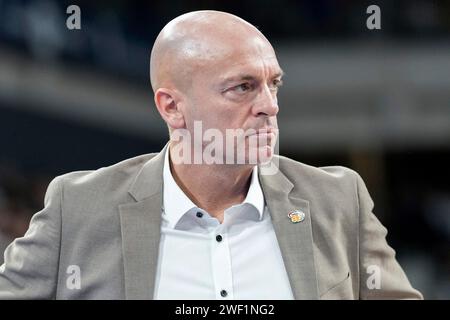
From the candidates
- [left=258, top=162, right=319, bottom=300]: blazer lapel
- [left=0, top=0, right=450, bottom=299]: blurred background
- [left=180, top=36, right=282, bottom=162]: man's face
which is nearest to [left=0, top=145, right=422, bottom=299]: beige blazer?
[left=258, top=162, right=319, bottom=300]: blazer lapel

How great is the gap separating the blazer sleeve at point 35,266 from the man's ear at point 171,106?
0.80 ft

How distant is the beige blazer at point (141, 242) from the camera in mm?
1177

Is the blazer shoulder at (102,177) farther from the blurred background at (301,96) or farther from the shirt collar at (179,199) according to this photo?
the blurred background at (301,96)

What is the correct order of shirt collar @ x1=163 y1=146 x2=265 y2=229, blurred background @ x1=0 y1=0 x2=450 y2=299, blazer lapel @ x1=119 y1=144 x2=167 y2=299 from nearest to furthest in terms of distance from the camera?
blazer lapel @ x1=119 y1=144 x2=167 y2=299, shirt collar @ x1=163 y1=146 x2=265 y2=229, blurred background @ x1=0 y1=0 x2=450 y2=299

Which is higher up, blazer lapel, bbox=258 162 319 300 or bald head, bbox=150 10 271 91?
bald head, bbox=150 10 271 91

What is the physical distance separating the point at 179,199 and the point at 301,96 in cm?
284

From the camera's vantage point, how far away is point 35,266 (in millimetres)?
1196

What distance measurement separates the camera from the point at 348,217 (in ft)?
4.14

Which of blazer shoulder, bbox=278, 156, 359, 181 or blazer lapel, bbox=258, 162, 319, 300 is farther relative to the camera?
blazer shoulder, bbox=278, 156, 359, 181

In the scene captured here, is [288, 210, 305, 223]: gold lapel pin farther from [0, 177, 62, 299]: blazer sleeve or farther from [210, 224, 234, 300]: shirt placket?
[0, 177, 62, 299]: blazer sleeve

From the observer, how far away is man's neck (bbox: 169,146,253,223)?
50.5 inches

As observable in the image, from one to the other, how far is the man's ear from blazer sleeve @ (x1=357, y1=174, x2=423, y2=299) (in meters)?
0.32
